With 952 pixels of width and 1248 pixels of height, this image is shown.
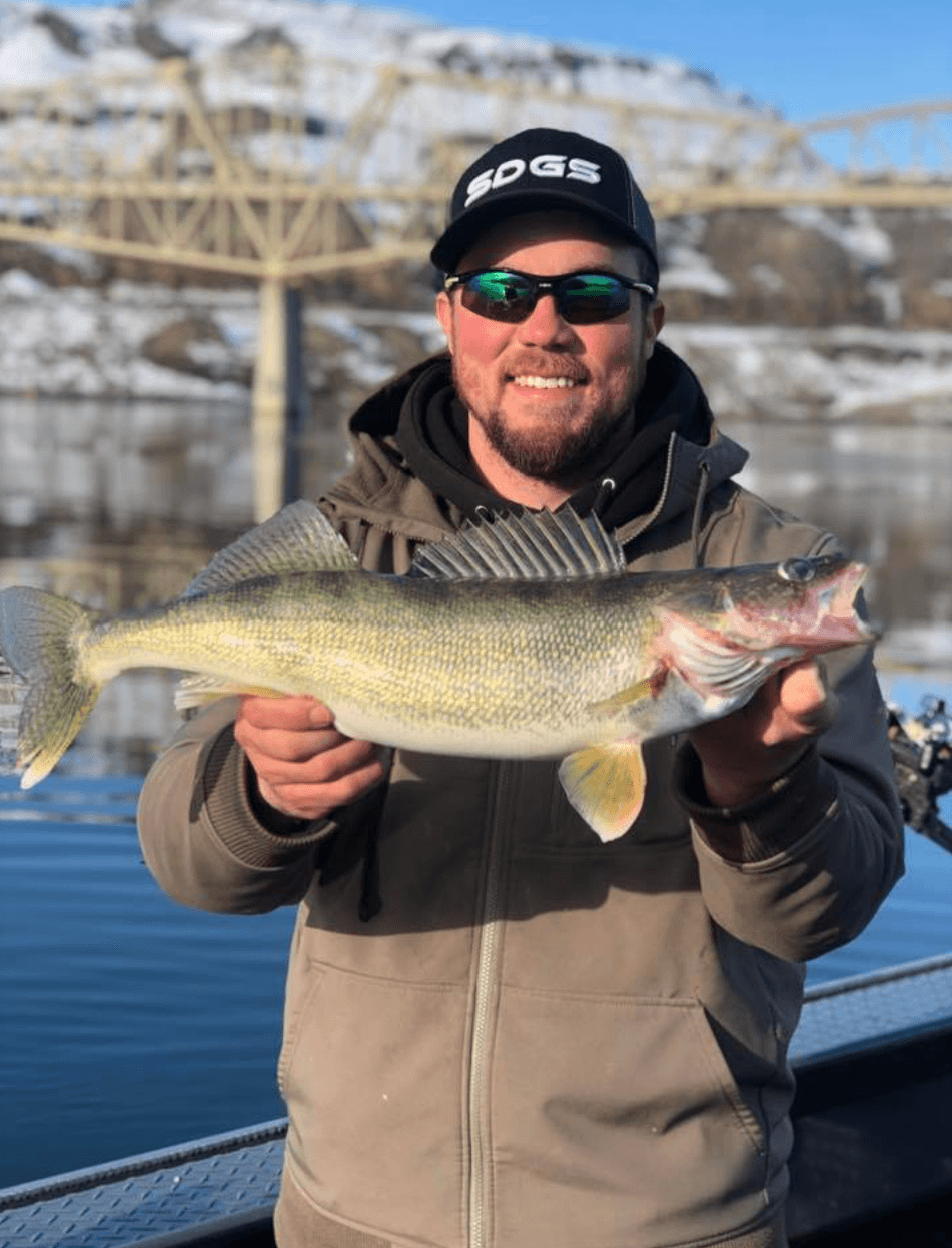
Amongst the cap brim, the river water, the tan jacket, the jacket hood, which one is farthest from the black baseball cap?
the river water

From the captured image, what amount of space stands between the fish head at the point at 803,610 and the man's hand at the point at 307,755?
686mm

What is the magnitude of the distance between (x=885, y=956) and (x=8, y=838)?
15.1 feet

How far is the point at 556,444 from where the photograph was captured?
143 inches

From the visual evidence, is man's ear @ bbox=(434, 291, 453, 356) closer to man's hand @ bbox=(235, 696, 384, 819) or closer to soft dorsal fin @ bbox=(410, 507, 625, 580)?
soft dorsal fin @ bbox=(410, 507, 625, 580)

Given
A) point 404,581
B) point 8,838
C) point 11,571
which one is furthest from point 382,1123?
point 11,571

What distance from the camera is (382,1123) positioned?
333 centimetres

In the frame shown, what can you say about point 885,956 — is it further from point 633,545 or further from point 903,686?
point 903,686

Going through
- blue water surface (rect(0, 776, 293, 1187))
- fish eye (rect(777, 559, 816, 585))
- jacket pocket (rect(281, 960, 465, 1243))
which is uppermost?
fish eye (rect(777, 559, 816, 585))

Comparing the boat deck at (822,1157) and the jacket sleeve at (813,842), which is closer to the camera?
the jacket sleeve at (813,842)

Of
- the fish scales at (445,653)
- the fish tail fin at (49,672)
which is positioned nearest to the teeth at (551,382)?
the fish scales at (445,653)

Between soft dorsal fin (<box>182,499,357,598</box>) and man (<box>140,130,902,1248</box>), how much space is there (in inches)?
10.2

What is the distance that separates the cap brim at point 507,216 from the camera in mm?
3668

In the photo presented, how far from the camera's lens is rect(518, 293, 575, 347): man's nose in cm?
364

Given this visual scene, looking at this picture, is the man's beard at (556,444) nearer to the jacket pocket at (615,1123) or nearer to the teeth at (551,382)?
the teeth at (551,382)
